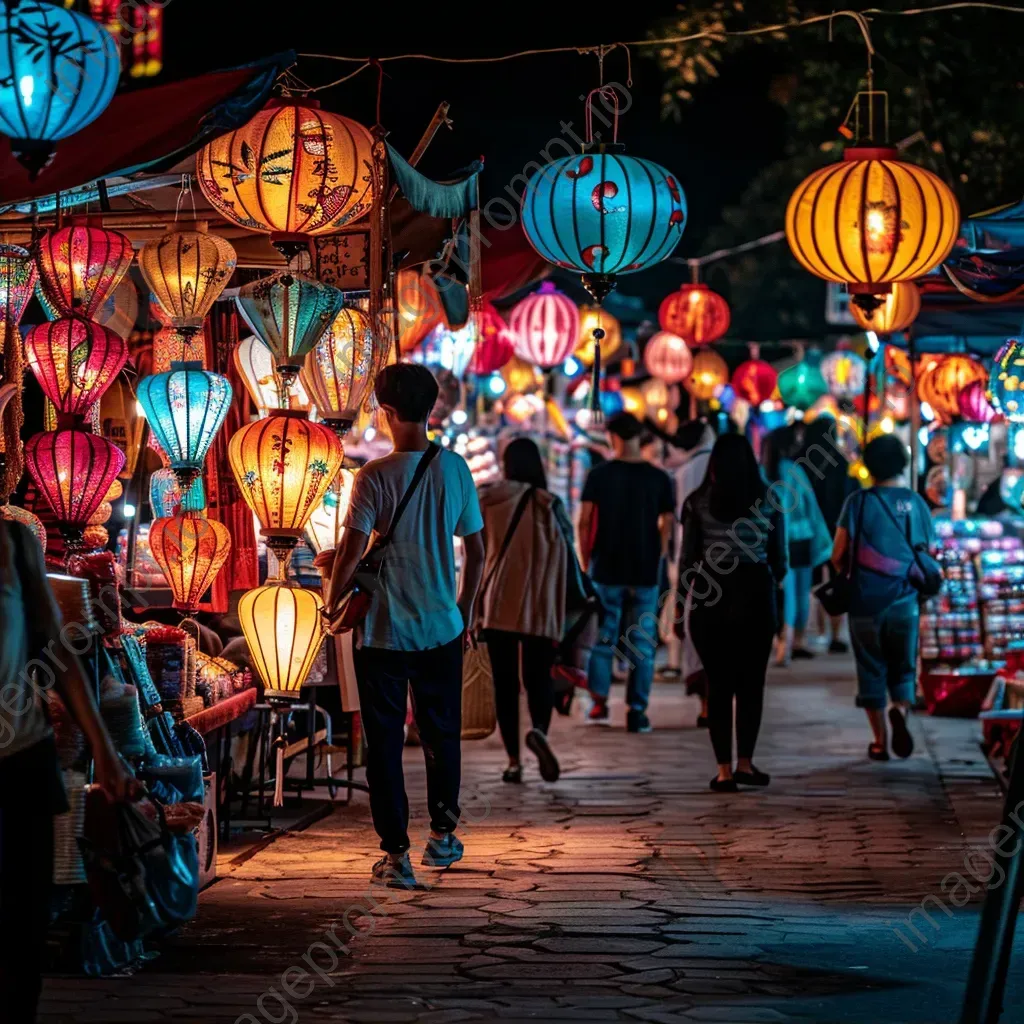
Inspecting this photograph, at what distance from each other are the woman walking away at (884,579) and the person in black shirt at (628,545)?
76.3 inches

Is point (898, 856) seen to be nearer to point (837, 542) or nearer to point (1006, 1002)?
→ point (1006, 1002)

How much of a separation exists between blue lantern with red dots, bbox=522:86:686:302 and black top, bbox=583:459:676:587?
404 centimetres

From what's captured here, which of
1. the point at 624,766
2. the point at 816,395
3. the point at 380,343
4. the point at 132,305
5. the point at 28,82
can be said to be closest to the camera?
the point at 28,82

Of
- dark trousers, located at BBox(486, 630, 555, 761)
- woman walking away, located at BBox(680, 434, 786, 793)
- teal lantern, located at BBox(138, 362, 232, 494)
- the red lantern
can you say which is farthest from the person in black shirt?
teal lantern, located at BBox(138, 362, 232, 494)

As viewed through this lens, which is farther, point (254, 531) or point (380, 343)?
point (254, 531)

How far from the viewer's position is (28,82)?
20.5 ft

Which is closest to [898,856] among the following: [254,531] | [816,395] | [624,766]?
[624,766]

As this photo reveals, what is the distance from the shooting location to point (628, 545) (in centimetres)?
1359

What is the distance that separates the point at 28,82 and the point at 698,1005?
389cm

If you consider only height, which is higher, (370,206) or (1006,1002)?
(370,206)

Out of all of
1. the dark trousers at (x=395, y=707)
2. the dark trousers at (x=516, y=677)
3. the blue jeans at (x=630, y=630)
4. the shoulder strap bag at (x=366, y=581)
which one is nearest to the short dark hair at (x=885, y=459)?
the blue jeans at (x=630, y=630)

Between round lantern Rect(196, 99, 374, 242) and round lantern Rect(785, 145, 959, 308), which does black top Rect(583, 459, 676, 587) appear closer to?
round lantern Rect(785, 145, 959, 308)

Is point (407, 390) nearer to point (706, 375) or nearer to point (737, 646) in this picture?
point (737, 646)

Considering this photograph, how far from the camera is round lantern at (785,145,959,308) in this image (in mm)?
9625
